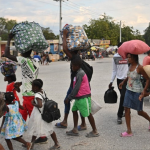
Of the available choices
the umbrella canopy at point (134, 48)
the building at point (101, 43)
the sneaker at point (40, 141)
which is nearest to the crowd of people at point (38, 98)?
the sneaker at point (40, 141)

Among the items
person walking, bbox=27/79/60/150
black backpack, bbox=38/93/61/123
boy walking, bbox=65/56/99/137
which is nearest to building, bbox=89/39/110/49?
boy walking, bbox=65/56/99/137

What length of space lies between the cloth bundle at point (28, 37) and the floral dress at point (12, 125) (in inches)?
40.6

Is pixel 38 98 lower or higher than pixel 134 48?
lower

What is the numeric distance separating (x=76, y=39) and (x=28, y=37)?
0.90 meters

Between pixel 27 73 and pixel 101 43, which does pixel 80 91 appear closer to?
pixel 27 73

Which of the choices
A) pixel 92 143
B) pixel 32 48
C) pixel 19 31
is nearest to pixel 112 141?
pixel 92 143


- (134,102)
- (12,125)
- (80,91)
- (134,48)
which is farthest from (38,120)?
(134,48)

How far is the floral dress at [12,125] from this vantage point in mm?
4027

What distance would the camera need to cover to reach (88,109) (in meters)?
4.67

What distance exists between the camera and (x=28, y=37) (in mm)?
4480

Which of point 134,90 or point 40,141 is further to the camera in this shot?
point 134,90

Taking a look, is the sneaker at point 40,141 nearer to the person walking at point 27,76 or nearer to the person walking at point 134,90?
the person walking at point 27,76

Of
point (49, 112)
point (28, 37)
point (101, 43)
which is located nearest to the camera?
point (49, 112)

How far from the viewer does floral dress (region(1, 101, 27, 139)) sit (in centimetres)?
403
